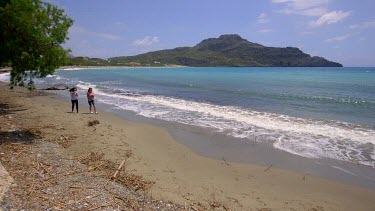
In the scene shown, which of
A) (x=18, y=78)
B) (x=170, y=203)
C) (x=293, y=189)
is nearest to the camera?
(x=170, y=203)

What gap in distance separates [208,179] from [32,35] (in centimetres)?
847

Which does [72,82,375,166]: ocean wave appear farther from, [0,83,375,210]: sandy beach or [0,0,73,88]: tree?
[0,0,73,88]: tree

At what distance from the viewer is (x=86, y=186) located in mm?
7289

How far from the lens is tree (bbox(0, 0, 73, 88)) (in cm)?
1173

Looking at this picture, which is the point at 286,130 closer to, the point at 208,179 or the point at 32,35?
the point at 208,179

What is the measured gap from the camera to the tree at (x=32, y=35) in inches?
462

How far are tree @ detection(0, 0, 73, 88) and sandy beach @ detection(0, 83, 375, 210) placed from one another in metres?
2.91

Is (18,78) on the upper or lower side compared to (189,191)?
upper

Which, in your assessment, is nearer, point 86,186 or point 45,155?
point 86,186

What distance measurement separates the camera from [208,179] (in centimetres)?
889

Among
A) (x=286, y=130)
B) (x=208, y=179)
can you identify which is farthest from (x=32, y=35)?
(x=286, y=130)

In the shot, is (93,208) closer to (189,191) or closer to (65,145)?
(189,191)

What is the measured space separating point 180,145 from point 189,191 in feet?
15.2

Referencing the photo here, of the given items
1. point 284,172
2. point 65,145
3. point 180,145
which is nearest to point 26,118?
point 65,145
